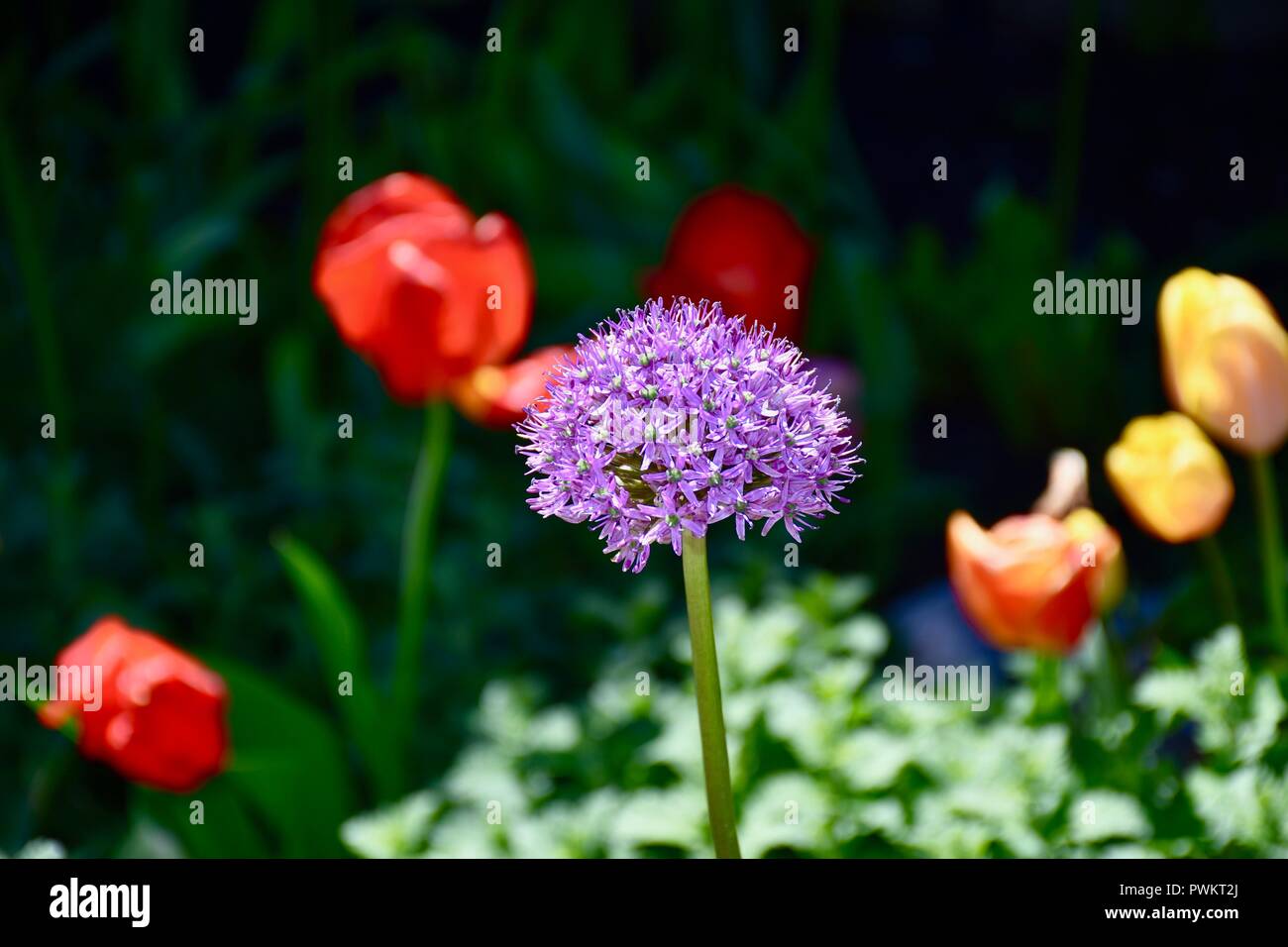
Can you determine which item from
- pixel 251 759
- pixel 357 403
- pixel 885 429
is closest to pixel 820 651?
pixel 885 429

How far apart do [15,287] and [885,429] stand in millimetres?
1442

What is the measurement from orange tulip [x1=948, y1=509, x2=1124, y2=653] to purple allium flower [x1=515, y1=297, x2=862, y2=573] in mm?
507

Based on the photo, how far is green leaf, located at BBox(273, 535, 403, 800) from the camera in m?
1.60

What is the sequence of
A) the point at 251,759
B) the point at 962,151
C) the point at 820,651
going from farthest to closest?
1. the point at 962,151
2. the point at 820,651
3. the point at 251,759

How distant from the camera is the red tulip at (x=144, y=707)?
140 centimetres

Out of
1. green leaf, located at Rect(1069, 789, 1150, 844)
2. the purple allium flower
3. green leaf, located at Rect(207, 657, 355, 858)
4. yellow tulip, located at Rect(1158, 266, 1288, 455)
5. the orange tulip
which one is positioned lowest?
green leaf, located at Rect(1069, 789, 1150, 844)

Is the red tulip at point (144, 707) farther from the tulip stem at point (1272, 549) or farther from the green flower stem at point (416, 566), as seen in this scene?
the tulip stem at point (1272, 549)

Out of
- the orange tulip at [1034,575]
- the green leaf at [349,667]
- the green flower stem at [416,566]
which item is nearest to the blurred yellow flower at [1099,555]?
the orange tulip at [1034,575]

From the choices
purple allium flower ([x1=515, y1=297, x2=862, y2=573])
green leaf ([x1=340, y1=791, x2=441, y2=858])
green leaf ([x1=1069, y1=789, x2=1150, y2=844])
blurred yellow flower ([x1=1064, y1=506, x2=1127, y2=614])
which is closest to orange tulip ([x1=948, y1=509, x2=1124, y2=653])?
blurred yellow flower ([x1=1064, y1=506, x2=1127, y2=614])

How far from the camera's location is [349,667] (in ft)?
5.36

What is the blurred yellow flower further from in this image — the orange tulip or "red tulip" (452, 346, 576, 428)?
"red tulip" (452, 346, 576, 428)

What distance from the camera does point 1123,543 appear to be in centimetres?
236

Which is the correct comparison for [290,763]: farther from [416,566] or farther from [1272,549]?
[1272,549]

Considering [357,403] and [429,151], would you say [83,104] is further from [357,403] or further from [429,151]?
[357,403]
